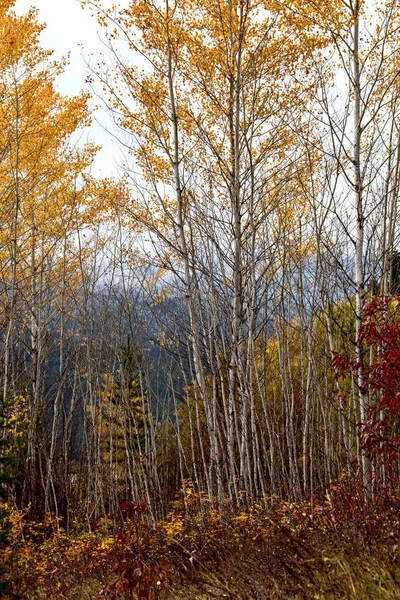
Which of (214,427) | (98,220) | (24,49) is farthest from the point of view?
(98,220)

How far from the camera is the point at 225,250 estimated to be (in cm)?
548

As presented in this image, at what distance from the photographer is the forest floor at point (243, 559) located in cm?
237

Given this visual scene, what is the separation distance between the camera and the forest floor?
237 centimetres

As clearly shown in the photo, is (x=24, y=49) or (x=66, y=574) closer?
(x=66, y=574)

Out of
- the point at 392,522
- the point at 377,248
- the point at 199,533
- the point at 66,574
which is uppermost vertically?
the point at 377,248

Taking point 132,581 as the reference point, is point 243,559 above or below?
below

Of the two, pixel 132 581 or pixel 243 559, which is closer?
pixel 132 581

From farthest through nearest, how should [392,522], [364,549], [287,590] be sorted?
[392,522] → [364,549] → [287,590]

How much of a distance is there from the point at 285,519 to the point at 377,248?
2778mm

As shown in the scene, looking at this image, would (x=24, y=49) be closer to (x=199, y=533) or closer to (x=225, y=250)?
(x=225, y=250)

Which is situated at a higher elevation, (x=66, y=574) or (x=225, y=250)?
(x=225, y=250)

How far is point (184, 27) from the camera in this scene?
4996 millimetres

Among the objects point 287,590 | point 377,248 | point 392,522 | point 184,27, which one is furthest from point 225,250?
point 287,590

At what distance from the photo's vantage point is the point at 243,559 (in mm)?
2930
